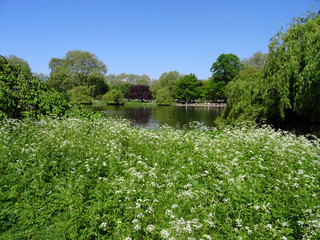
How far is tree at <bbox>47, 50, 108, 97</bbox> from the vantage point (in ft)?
200

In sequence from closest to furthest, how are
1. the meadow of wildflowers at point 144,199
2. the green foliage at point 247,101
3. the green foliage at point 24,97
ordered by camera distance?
the meadow of wildflowers at point 144,199 → the green foliage at point 24,97 → the green foliage at point 247,101

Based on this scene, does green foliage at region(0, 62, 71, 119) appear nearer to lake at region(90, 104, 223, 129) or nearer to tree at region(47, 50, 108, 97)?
lake at region(90, 104, 223, 129)

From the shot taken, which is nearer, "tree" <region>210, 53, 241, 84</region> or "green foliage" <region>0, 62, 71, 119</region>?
"green foliage" <region>0, 62, 71, 119</region>

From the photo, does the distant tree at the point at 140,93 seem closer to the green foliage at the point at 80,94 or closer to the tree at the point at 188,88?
the tree at the point at 188,88

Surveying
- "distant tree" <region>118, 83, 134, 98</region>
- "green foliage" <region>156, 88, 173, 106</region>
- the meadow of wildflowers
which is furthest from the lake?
"distant tree" <region>118, 83, 134, 98</region>

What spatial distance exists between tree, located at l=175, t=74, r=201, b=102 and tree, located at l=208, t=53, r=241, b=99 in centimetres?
849

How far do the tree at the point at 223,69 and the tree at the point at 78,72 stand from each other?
112 ft

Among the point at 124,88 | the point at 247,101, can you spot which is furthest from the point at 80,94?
the point at 247,101

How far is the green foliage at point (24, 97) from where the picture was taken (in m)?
10.4

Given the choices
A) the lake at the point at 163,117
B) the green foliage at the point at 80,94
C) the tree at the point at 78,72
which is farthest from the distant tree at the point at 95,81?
the lake at the point at 163,117

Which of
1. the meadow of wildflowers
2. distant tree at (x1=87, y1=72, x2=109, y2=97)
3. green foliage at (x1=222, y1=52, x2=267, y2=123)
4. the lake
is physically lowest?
the lake

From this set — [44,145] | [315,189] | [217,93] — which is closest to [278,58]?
[315,189]

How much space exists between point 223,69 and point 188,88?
566 inches

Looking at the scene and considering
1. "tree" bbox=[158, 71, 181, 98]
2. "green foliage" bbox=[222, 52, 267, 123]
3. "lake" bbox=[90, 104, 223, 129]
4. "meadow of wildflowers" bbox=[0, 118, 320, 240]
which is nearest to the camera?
"meadow of wildflowers" bbox=[0, 118, 320, 240]
